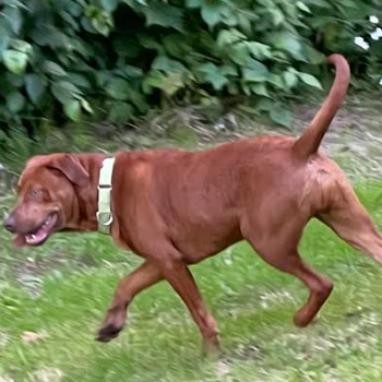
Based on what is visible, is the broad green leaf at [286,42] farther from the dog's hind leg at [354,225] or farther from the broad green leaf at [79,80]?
the dog's hind leg at [354,225]

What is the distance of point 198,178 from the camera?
5.29m

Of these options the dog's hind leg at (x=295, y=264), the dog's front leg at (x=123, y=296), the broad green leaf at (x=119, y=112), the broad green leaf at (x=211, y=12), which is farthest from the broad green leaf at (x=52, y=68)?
the dog's hind leg at (x=295, y=264)

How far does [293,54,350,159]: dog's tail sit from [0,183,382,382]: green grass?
0.78 m

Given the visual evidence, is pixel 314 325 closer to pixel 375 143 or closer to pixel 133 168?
pixel 133 168

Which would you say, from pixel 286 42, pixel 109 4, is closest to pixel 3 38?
pixel 109 4

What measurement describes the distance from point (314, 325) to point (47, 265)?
65.9 inches

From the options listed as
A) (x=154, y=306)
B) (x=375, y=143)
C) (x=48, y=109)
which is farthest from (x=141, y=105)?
→ (x=154, y=306)

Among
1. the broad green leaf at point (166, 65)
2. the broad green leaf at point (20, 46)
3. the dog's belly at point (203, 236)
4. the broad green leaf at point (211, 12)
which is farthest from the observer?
the broad green leaf at point (166, 65)

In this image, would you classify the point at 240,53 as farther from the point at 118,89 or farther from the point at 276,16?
the point at 118,89

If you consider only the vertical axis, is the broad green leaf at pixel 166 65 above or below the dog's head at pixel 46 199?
below

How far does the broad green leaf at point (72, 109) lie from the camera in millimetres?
7355

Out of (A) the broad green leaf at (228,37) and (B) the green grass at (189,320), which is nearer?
(B) the green grass at (189,320)

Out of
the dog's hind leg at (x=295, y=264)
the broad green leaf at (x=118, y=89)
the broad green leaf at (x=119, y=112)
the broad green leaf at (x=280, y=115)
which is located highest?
the dog's hind leg at (x=295, y=264)

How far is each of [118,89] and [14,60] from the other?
1.37 metres
